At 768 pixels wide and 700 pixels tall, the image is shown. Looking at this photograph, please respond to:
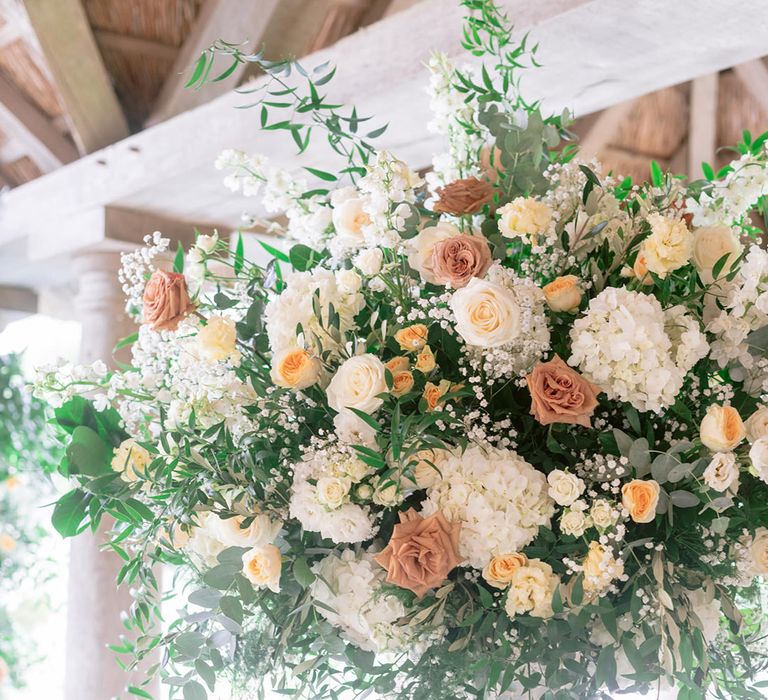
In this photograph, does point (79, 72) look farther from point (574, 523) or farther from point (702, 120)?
point (702, 120)

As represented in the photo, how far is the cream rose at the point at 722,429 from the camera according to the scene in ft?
2.73

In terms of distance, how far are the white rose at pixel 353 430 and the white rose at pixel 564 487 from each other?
0.56 feet

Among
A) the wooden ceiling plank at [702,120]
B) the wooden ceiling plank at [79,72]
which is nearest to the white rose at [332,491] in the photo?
the wooden ceiling plank at [79,72]

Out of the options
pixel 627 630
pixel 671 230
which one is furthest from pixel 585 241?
pixel 627 630

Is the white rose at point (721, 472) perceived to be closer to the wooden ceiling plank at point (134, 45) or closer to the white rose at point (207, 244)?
the white rose at point (207, 244)

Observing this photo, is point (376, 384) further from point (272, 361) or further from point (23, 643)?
point (23, 643)

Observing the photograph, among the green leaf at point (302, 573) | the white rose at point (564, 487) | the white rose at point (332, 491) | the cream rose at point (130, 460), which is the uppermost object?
the white rose at point (332, 491)

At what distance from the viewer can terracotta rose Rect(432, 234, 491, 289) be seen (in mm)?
882

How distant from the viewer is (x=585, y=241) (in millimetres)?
966

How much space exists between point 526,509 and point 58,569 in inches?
143

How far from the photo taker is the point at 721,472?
813 millimetres

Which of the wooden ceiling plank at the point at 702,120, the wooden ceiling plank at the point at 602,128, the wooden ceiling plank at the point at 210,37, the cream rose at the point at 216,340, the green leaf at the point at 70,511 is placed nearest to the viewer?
the cream rose at the point at 216,340

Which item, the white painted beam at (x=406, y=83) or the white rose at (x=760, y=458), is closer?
the white rose at (x=760, y=458)

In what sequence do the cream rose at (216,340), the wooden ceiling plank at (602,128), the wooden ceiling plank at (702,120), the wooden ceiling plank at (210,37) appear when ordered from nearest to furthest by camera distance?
the cream rose at (216,340) < the wooden ceiling plank at (210,37) < the wooden ceiling plank at (602,128) < the wooden ceiling plank at (702,120)
